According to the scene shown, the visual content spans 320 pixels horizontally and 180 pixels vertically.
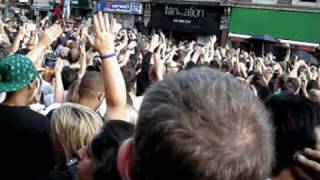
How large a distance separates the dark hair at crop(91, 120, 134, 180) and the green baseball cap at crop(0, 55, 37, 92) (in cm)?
135

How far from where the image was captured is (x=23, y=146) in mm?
3486

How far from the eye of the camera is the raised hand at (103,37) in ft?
10.8

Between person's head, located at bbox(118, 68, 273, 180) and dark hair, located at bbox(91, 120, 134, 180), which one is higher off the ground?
person's head, located at bbox(118, 68, 273, 180)

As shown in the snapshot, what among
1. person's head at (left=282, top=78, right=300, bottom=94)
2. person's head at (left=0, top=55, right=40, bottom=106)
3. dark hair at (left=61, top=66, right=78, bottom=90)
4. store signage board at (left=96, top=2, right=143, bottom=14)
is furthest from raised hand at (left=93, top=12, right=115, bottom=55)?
store signage board at (left=96, top=2, right=143, bottom=14)

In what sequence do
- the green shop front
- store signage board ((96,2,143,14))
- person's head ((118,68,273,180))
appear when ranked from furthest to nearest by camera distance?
store signage board ((96,2,143,14)) < the green shop front < person's head ((118,68,273,180))

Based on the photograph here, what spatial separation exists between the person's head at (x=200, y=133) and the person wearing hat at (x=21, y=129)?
191 centimetres

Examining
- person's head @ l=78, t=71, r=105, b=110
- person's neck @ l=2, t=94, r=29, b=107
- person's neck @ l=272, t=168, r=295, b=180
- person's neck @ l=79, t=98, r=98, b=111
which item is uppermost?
person's neck @ l=2, t=94, r=29, b=107

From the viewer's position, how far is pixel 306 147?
8.86ft

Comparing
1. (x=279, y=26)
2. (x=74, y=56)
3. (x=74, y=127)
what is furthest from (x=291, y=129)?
(x=279, y=26)

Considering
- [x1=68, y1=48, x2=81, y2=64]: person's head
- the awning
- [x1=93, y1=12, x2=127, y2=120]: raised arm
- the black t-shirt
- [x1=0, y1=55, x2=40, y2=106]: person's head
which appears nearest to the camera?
[x1=93, y1=12, x2=127, y2=120]: raised arm

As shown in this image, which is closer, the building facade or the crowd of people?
the crowd of people

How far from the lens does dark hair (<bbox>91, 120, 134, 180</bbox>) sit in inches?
80.5

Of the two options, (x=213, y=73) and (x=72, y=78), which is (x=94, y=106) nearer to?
(x=72, y=78)

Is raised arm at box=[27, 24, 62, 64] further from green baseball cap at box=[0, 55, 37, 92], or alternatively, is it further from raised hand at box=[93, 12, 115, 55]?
raised hand at box=[93, 12, 115, 55]
